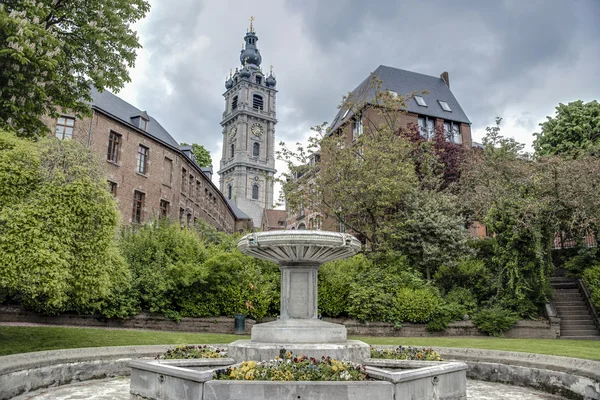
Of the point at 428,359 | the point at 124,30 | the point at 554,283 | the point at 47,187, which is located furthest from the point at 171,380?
the point at 554,283

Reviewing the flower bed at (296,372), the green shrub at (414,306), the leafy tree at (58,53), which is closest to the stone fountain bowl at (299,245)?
the flower bed at (296,372)

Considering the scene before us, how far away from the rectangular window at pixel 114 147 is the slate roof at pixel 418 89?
59.4 feet

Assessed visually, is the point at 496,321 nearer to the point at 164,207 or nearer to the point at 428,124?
the point at 164,207

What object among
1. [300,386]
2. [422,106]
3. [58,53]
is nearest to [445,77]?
[422,106]

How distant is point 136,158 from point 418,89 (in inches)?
982

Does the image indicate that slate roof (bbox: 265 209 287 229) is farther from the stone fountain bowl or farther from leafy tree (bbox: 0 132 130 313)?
the stone fountain bowl

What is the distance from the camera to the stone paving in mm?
6404

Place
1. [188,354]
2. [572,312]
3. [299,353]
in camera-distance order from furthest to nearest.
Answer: [572,312] → [188,354] → [299,353]

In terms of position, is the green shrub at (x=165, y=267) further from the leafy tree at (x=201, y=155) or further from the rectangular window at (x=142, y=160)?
the leafy tree at (x=201, y=155)

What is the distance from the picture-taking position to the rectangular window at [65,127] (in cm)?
2488

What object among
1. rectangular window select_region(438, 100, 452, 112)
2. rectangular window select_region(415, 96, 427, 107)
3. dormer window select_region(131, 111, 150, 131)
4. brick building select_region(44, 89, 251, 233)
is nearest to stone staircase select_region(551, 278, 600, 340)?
brick building select_region(44, 89, 251, 233)

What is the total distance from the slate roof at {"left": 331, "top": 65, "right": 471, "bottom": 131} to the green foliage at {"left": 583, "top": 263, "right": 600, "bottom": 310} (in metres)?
21.1

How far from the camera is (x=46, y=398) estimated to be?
6273 mm

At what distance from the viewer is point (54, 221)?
9711 mm
